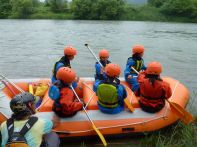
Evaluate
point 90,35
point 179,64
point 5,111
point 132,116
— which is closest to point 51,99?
point 5,111

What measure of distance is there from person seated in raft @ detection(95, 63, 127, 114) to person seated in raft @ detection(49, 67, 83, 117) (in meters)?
0.44

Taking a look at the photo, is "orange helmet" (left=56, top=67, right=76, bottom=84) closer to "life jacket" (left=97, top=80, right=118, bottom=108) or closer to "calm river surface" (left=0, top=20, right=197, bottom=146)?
"life jacket" (left=97, top=80, right=118, bottom=108)

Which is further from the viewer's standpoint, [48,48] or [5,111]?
[48,48]

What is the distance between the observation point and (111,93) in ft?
17.1

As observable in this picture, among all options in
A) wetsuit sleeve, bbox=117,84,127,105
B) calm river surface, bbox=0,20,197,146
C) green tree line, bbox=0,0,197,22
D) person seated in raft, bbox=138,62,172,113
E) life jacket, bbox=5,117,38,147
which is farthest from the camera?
green tree line, bbox=0,0,197,22

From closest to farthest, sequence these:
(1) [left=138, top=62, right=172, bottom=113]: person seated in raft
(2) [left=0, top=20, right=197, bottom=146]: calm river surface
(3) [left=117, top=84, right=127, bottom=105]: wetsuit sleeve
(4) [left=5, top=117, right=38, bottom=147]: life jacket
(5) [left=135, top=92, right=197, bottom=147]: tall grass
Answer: (4) [left=5, top=117, right=38, bottom=147]: life jacket, (5) [left=135, top=92, right=197, bottom=147]: tall grass, (3) [left=117, top=84, right=127, bottom=105]: wetsuit sleeve, (1) [left=138, top=62, right=172, bottom=113]: person seated in raft, (2) [left=0, top=20, right=197, bottom=146]: calm river surface

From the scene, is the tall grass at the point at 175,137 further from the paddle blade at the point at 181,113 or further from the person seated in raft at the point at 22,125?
the person seated in raft at the point at 22,125

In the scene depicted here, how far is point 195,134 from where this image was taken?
15.3ft

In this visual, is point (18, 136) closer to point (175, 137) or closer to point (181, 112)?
point (175, 137)

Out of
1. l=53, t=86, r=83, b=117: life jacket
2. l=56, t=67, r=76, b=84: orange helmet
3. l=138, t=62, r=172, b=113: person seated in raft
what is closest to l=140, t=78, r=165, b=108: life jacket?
l=138, t=62, r=172, b=113: person seated in raft

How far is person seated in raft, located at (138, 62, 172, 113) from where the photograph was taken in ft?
17.6

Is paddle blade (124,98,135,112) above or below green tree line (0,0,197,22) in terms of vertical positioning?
above

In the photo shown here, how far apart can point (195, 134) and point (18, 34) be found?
60.4 ft

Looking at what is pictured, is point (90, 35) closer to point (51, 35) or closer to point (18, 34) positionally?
point (51, 35)
